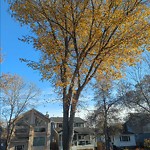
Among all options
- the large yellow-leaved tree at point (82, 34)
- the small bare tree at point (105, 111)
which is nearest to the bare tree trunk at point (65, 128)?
the large yellow-leaved tree at point (82, 34)

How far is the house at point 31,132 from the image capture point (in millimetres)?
37250

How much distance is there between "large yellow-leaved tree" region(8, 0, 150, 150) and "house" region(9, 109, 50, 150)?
3320cm

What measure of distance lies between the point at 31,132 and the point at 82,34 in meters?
35.0

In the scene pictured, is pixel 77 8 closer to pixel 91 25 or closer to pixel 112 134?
pixel 91 25

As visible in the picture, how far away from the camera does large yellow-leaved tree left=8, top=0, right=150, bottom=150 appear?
7.56 metres

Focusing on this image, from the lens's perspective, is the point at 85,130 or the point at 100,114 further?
the point at 85,130

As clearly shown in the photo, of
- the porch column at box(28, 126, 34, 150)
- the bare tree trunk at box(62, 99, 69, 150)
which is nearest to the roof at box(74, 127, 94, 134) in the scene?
the porch column at box(28, 126, 34, 150)

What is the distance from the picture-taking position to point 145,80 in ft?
82.9

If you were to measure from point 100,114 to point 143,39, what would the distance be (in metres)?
28.2

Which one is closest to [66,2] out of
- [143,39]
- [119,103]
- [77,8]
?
[77,8]

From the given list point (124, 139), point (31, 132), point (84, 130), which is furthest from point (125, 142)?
point (31, 132)

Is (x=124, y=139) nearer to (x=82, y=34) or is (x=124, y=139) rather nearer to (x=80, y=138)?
(x=80, y=138)

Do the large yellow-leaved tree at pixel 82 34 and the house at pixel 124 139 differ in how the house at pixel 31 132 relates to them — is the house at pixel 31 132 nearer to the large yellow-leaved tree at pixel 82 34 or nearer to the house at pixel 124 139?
the house at pixel 124 139

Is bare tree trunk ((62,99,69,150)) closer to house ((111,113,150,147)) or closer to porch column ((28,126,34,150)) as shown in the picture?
porch column ((28,126,34,150))
